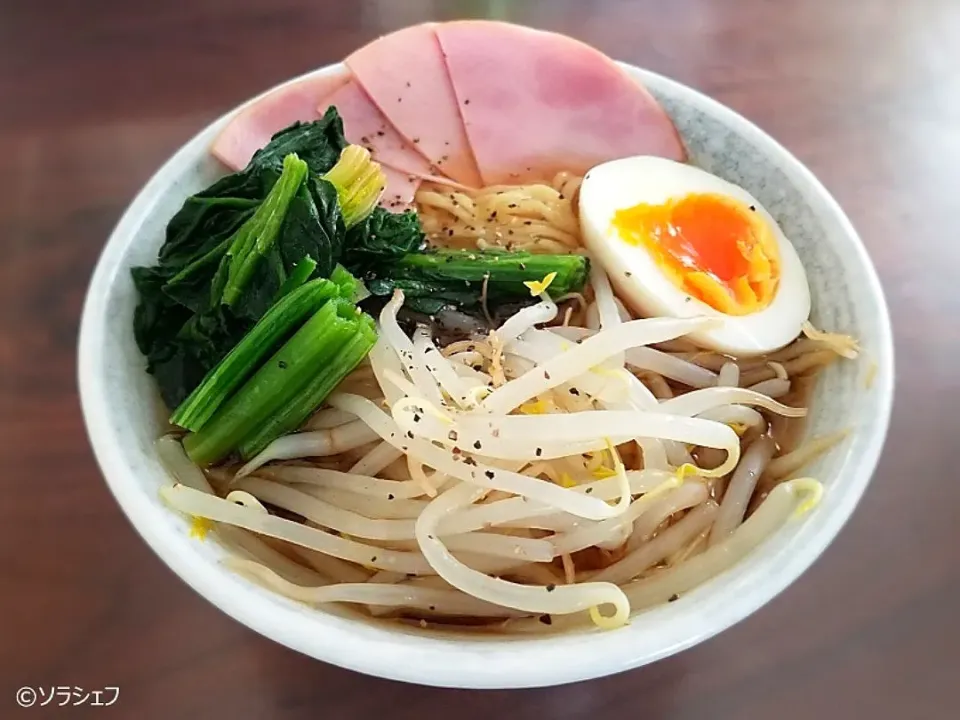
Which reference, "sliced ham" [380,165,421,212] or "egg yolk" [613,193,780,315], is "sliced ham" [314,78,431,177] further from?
"egg yolk" [613,193,780,315]

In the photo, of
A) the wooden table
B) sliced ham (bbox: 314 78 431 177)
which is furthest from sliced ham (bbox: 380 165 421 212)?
the wooden table

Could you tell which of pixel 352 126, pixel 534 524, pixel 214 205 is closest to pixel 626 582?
pixel 534 524

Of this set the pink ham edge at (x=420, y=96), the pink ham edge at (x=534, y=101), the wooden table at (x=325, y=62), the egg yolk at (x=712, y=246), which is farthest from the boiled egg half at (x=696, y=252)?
the wooden table at (x=325, y=62)

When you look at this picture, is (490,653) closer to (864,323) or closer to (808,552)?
(808,552)

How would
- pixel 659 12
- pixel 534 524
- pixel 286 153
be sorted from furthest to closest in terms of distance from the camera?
pixel 659 12
pixel 286 153
pixel 534 524

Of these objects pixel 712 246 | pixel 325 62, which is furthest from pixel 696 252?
pixel 325 62

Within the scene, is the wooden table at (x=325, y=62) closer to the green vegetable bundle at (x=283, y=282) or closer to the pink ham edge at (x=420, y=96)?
the green vegetable bundle at (x=283, y=282)
